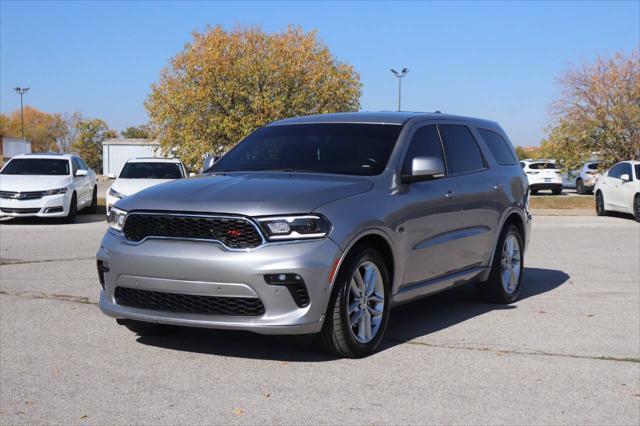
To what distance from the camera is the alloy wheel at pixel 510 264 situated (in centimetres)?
865

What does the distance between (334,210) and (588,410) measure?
2061 millimetres

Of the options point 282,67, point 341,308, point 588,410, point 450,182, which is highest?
point 282,67

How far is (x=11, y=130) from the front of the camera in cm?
12181

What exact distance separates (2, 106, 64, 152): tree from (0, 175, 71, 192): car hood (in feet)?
322

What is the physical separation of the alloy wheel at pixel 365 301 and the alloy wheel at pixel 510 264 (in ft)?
8.44

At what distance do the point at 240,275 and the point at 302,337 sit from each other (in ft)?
4.60

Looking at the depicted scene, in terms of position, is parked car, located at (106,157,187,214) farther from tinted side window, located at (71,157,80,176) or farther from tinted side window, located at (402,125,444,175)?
tinted side window, located at (402,125,444,175)

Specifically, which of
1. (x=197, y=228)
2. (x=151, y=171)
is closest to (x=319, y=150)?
(x=197, y=228)

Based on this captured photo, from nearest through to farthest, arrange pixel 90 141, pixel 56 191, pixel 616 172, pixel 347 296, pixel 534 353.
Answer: pixel 347 296, pixel 534 353, pixel 56 191, pixel 616 172, pixel 90 141

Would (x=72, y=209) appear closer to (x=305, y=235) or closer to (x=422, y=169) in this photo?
(x=422, y=169)

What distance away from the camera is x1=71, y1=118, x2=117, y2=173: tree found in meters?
109

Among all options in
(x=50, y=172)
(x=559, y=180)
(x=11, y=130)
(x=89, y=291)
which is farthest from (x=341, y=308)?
(x=11, y=130)

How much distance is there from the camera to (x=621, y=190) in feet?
73.4

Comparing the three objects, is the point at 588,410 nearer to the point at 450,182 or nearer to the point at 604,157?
the point at 450,182
